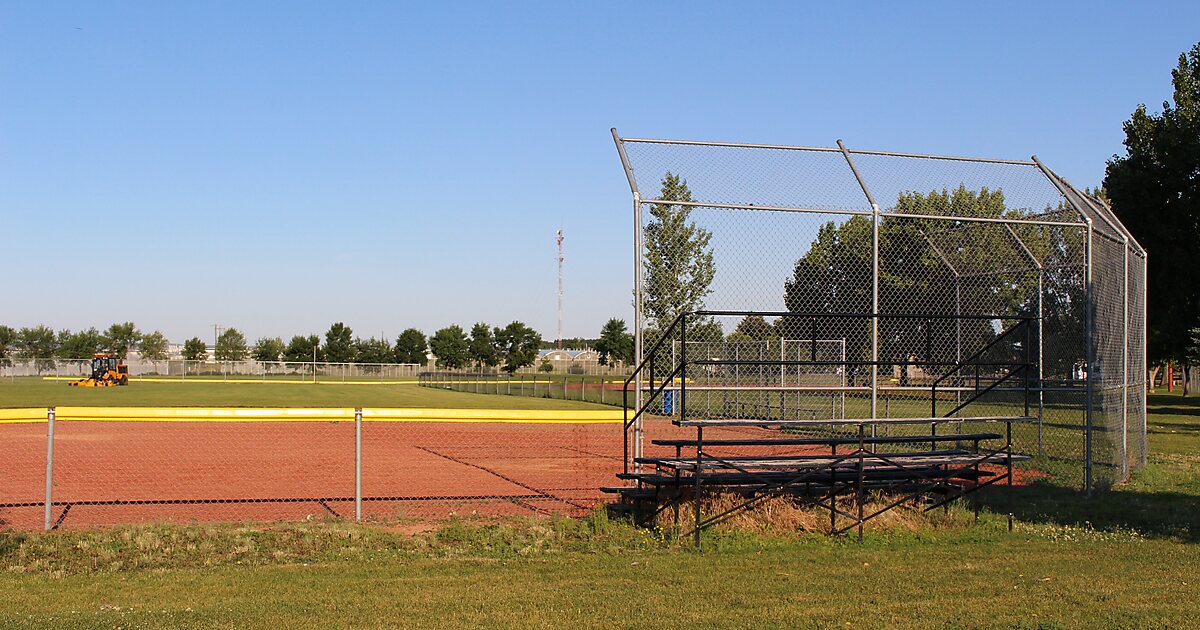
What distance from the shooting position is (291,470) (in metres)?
16.1

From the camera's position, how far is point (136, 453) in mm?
18219

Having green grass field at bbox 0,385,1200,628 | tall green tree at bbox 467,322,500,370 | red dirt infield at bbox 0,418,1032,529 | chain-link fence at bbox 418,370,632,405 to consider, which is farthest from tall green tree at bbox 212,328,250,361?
green grass field at bbox 0,385,1200,628

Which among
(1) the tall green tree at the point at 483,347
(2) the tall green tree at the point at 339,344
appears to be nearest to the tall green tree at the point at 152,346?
(2) the tall green tree at the point at 339,344

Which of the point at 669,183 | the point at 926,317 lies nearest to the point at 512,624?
the point at 669,183

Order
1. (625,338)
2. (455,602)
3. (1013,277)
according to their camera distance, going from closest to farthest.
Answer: (455,602)
(1013,277)
(625,338)

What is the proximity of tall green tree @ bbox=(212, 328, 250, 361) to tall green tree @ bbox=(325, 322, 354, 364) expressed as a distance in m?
19.9

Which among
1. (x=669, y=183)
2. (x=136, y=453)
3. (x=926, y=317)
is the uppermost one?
(x=669, y=183)

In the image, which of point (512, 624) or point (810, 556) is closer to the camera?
point (512, 624)

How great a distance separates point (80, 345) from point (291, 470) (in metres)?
91.8

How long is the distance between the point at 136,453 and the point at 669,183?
12158 mm

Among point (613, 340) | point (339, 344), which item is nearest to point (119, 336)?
point (339, 344)

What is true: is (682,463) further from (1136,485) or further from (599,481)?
(1136,485)

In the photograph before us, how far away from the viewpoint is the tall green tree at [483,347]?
87438mm

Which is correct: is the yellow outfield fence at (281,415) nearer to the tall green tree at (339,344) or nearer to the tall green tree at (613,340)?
the tall green tree at (613,340)
